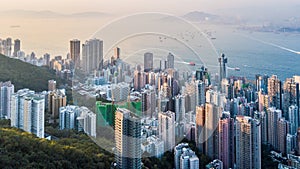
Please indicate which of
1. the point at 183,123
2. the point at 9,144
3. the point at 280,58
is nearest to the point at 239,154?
the point at 183,123

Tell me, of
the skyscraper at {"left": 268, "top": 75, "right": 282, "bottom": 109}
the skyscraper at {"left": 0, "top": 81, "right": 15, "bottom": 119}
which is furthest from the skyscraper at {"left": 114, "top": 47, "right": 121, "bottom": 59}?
the skyscraper at {"left": 268, "top": 75, "right": 282, "bottom": 109}

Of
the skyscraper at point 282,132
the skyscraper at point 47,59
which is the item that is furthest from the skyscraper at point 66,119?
the skyscraper at point 47,59

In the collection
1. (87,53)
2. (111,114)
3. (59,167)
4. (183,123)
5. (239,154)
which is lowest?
(239,154)

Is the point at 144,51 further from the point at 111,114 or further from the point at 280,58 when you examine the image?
the point at 280,58

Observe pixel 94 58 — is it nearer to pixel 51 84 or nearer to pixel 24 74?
pixel 51 84

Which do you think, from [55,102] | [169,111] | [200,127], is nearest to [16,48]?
[55,102]

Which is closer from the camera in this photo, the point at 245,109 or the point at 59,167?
the point at 59,167

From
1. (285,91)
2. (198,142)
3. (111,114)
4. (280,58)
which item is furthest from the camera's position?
(280,58)
